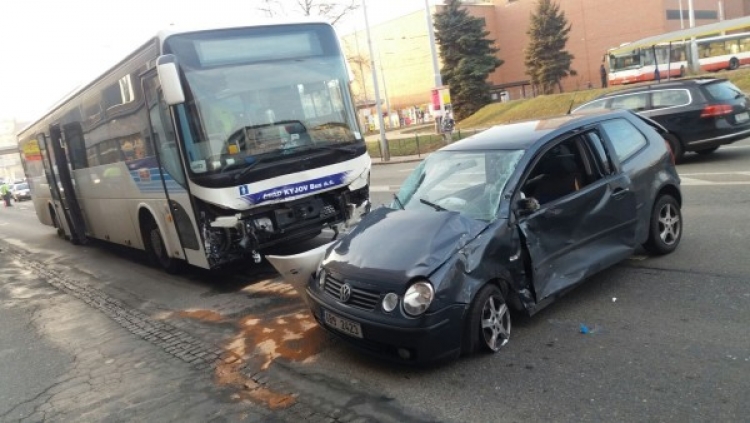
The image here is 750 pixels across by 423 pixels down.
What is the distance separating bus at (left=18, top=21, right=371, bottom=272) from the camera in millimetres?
6855

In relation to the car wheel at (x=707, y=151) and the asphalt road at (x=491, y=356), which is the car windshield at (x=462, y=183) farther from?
the car wheel at (x=707, y=151)

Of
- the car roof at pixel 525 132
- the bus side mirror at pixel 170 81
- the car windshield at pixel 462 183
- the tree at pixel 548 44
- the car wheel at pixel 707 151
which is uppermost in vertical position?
the tree at pixel 548 44

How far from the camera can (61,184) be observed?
42.6 feet

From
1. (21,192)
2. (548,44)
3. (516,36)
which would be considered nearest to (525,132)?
(548,44)

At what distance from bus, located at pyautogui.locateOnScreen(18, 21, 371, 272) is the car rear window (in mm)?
8241

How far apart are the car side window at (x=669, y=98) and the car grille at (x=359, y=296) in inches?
414

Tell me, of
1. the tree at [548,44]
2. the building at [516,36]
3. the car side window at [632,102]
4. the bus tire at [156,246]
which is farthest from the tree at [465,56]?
the bus tire at [156,246]

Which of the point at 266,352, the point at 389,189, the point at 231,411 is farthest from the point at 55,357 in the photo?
the point at 389,189

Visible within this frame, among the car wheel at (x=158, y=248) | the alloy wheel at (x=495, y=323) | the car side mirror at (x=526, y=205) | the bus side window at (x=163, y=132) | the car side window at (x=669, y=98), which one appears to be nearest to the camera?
the alloy wheel at (x=495, y=323)

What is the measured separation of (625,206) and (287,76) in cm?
431

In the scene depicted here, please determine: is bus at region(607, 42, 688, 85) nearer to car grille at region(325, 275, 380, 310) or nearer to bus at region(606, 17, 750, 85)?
bus at region(606, 17, 750, 85)

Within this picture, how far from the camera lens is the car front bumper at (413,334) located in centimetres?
394

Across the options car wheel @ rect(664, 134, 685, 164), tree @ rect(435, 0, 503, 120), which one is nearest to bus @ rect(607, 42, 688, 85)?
tree @ rect(435, 0, 503, 120)

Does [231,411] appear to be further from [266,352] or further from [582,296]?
[582,296]
